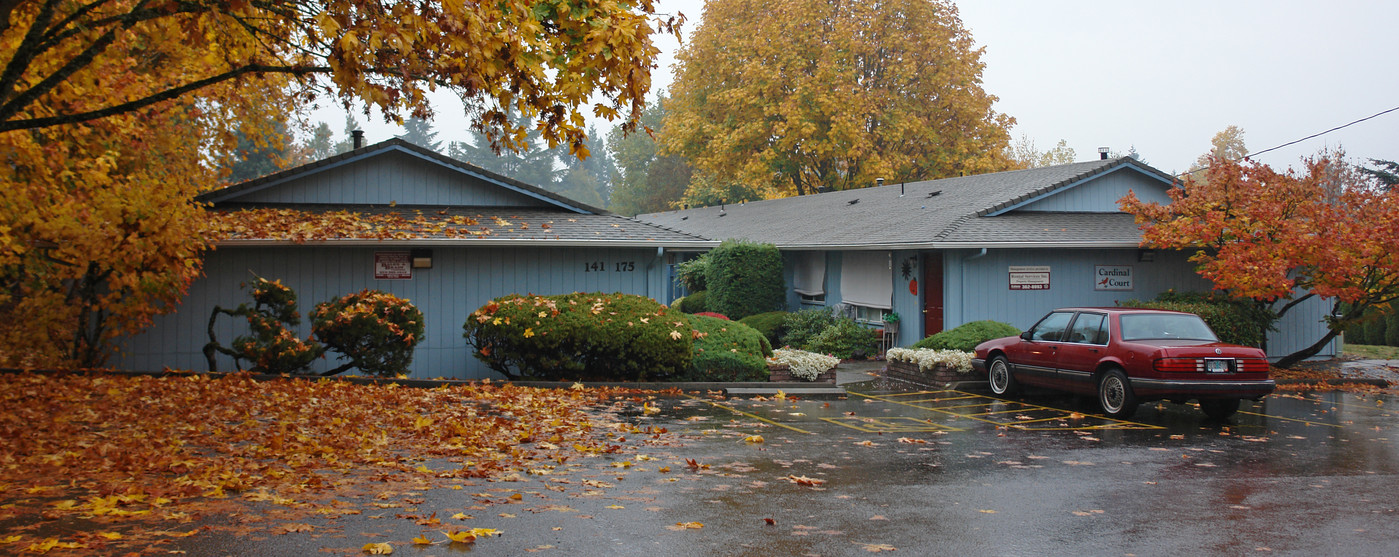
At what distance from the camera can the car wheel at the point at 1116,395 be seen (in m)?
11.9

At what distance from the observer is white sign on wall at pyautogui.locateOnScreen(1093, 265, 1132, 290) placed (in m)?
19.5

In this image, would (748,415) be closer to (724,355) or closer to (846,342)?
(724,355)

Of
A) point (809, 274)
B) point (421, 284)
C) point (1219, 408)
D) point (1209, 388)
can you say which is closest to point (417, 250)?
point (421, 284)

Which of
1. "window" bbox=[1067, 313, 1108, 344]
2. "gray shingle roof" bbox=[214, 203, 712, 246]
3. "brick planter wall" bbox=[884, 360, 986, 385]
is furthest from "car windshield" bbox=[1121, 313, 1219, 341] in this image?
"gray shingle roof" bbox=[214, 203, 712, 246]

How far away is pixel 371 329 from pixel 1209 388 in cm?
1117

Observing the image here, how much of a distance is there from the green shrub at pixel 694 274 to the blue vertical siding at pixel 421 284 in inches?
376

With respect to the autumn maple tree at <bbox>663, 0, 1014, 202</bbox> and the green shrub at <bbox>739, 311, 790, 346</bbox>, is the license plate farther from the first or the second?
the autumn maple tree at <bbox>663, 0, 1014, 202</bbox>

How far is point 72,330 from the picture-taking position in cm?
1477

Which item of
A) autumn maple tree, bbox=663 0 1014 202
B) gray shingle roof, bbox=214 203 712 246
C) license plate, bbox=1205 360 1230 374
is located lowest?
license plate, bbox=1205 360 1230 374

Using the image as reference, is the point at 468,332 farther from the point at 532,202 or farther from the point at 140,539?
the point at 140,539

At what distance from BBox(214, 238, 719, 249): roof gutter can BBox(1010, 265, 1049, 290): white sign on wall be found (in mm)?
6366

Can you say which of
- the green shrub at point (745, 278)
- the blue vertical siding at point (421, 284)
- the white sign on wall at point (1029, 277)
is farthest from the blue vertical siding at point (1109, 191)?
the blue vertical siding at point (421, 284)

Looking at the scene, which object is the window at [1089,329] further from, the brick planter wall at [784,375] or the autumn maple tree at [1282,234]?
the autumn maple tree at [1282,234]

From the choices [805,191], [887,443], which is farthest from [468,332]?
[805,191]
